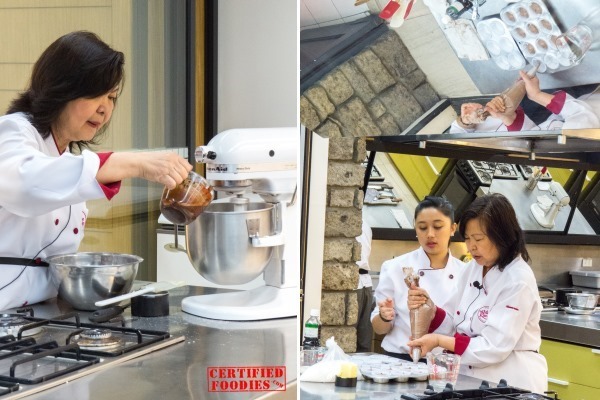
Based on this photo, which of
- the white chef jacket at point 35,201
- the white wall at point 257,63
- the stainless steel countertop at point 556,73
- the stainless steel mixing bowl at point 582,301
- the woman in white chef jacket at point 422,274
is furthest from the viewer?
the white wall at point 257,63

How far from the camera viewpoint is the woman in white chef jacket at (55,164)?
1.37 meters

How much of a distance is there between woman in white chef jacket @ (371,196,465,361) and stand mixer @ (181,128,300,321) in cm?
58

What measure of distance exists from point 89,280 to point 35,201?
0.19 m

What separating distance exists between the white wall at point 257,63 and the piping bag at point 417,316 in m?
2.81

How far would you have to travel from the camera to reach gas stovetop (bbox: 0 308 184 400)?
1044 mm

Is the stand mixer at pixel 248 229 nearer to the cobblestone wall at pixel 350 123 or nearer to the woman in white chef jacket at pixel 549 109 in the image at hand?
the cobblestone wall at pixel 350 123

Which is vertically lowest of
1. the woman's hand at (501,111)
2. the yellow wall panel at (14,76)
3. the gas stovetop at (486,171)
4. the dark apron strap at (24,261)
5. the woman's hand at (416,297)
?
the dark apron strap at (24,261)

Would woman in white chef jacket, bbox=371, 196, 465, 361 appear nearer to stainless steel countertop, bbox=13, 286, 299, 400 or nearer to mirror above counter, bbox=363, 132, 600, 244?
mirror above counter, bbox=363, 132, 600, 244

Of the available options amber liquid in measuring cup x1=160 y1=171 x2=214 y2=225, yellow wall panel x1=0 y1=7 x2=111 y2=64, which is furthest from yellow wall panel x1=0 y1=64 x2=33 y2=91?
amber liquid in measuring cup x1=160 y1=171 x2=214 y2=225

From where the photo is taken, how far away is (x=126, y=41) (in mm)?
3496

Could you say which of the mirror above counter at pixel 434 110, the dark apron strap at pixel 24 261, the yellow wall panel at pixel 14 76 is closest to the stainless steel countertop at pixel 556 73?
the mirror above counter at pixel 434 110

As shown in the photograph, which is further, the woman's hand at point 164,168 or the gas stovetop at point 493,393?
the woman's hand at point 164,168

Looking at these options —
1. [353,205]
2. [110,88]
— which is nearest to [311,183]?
[353,205]

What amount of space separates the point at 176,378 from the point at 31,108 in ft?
2.55
